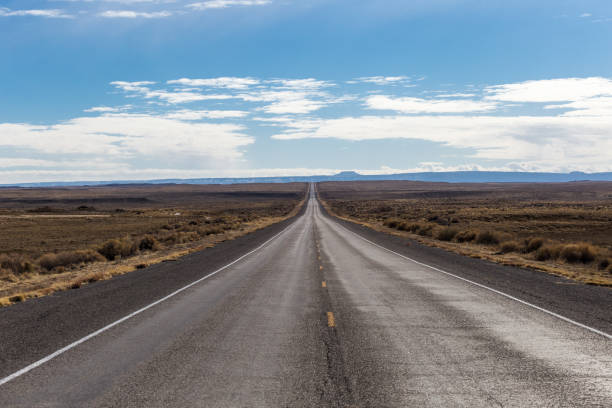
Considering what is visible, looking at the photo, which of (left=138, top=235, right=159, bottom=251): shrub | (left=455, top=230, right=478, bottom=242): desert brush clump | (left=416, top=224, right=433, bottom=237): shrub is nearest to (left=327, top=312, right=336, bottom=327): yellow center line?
(left=138, top=235, right=159, bottom=251): shrub

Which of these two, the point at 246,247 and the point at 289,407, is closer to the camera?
the point at 289,407

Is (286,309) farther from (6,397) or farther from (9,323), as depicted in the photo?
(6,397)

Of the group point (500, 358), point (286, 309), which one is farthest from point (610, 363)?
point (286, 309)

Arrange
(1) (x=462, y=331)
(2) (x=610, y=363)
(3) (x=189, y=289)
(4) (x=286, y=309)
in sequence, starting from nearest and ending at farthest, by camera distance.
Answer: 1. (2) (x=610, y=363)
2. (1) (x=462, y=331)
3. (4) (x=286, y=309)
4. (3) (x=189, y=289)

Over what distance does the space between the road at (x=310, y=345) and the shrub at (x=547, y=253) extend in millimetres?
9550

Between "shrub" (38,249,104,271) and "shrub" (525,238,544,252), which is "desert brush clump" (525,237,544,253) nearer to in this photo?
"shrub" (525,238,544,252)

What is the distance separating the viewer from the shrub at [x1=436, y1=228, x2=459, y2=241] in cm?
3872

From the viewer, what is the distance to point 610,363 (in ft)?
23.9

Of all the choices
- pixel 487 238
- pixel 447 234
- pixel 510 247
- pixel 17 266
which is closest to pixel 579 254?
pixel 510 247

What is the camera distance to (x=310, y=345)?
330 inches

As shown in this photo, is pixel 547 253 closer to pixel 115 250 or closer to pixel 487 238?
pixel 487 238

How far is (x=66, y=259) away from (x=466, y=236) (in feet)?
85.3

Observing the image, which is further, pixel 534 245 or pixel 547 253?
pixel 534 245

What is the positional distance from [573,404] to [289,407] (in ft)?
10.2
